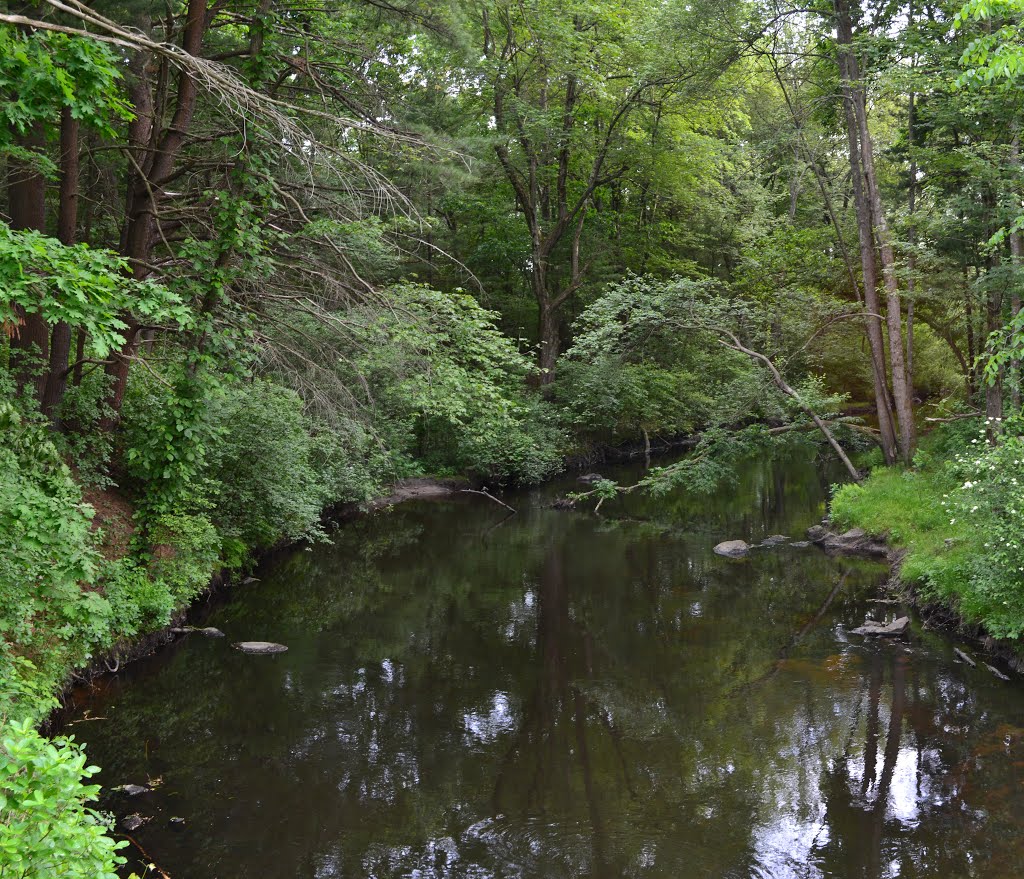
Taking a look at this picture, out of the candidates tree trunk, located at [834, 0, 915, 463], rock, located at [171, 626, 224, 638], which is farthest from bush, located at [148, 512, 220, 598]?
tree trunk, located at [834, 0, 915, 463]

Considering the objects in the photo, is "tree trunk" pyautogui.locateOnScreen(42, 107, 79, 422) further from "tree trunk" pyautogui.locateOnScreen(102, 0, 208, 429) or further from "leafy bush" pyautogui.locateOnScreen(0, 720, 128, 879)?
"leafy bush" pyautogui.locateOnScreen(0, 720, 128, 879)

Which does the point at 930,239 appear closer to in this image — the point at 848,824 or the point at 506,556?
the point at 506,556

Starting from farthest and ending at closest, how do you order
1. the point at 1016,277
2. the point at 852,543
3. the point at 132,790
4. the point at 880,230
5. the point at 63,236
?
the point at 880,230, the point at 852,543, the point at 1016,277, the point at 63,236, the point at 132,790

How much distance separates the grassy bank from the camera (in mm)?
9078

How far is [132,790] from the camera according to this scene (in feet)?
23.2

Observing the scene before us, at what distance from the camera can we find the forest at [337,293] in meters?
6.92

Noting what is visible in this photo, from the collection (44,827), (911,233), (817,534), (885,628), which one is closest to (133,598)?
(44,827)

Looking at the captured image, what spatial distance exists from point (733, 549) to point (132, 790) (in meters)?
12.1

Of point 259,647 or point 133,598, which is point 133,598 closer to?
point 133,598

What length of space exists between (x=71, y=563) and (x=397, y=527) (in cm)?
1304

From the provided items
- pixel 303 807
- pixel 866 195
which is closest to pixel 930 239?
pixel 866 195

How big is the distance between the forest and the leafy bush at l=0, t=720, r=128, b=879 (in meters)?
0.02

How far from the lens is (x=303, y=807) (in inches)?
272

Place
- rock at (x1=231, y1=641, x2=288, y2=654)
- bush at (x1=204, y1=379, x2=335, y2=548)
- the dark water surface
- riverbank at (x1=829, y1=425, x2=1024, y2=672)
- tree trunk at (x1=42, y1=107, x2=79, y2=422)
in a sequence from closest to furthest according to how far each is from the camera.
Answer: the dark water surface < riverbank at (x1=829, y1=425, x2=1024, y2=672) < tree trunk at (x1=42, y1=107, x2=79, y2=422) < rock at (x1=231, y1=641, x2=288, y2=654) < bush at (x1=204, y1=379, x2=335, y2=548)
